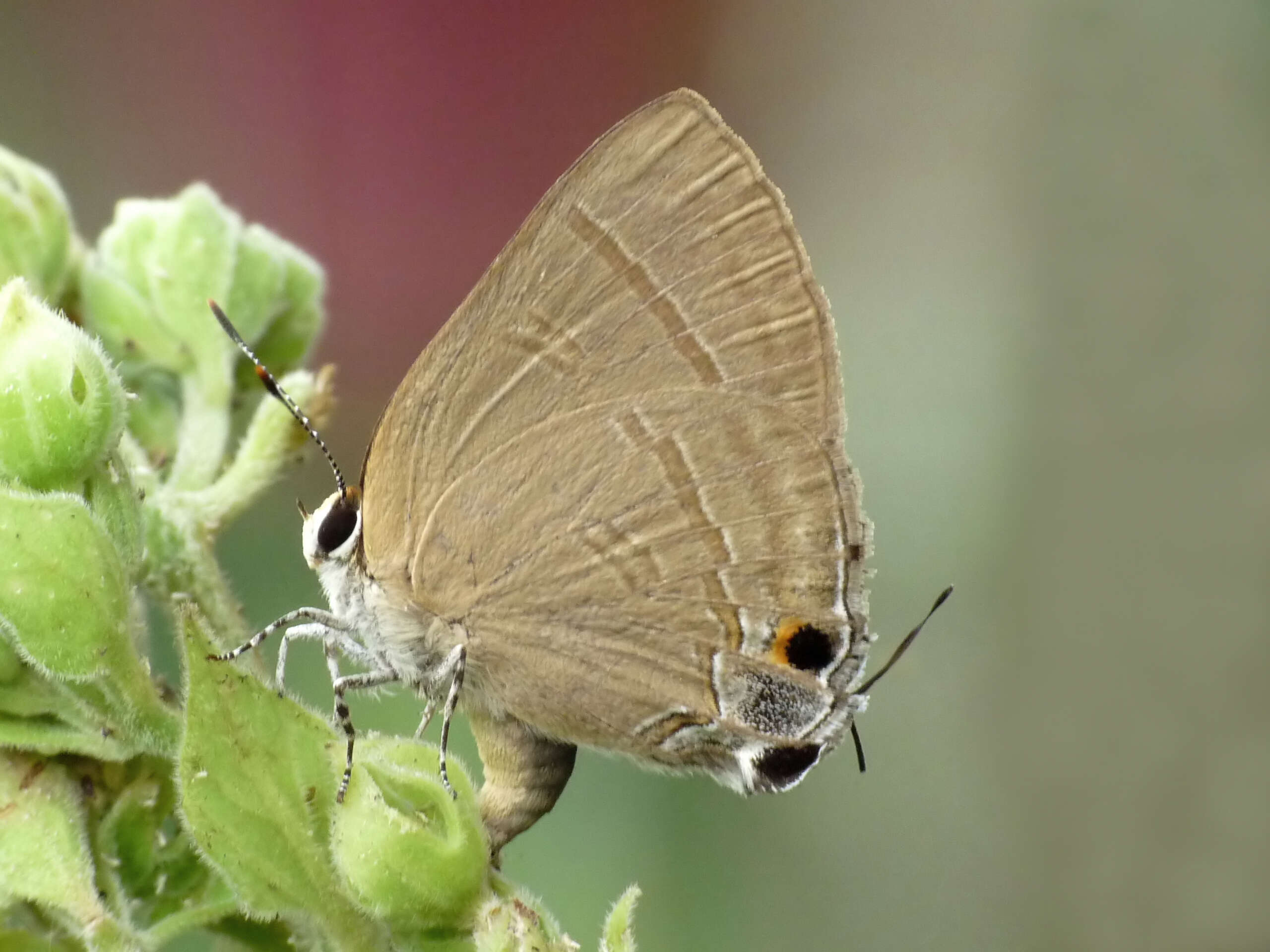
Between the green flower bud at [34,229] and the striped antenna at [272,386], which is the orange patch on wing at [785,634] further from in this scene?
the green flower bud at [34,229]

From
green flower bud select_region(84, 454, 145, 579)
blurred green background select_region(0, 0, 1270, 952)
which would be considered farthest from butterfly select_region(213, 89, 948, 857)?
blurred green background select_region(0, 0, 1270, 952)

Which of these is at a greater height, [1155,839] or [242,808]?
[242,808]

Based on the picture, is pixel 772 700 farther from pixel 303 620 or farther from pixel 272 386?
pixel 272 386

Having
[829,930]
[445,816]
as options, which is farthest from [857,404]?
[445,816]

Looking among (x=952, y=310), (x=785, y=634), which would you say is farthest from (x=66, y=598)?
(x=952, y=310)

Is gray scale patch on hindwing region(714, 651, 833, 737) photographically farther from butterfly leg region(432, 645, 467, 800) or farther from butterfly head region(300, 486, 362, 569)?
butterfly head region(300, 486, 362, 569)

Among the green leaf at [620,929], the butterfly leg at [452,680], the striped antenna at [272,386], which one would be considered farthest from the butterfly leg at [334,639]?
the green leaf at [620,929]

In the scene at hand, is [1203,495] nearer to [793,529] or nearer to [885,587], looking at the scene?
[885,587]

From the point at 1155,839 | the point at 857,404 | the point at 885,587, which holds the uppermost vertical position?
the point at 857,404
